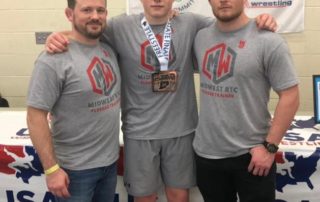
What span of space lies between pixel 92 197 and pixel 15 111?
115 cm

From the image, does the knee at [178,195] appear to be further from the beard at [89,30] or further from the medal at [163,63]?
the beard at [89,30]

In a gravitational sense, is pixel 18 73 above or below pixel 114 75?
below

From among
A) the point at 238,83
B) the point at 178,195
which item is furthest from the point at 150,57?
the point at 178,195

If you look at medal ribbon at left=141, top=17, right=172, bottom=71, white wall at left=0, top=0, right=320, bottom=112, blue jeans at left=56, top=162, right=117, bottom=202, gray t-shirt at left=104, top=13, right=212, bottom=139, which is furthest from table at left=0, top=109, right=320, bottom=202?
white wall at left=0, top=0, right=320, bottom=112

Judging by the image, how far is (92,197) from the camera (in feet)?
5.30

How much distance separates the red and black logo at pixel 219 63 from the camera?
1438 mm

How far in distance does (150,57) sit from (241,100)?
428 millimetres

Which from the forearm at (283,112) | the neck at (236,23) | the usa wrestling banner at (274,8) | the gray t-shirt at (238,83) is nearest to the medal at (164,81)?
the gray t-shirt at (238,83)

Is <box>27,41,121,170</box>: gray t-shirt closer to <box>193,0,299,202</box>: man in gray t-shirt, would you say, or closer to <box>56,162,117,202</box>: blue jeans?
<box>56,162,117,202</box>: blue jeans

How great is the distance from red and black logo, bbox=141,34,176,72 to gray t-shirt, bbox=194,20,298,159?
12 cm

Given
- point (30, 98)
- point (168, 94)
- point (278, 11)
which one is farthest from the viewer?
point (278, 11)

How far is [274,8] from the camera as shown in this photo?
9.45 feet

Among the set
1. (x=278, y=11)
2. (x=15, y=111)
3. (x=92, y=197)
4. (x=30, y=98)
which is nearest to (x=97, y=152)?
(x=92, y=197)

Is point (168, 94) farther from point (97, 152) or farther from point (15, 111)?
point (15, 111)
